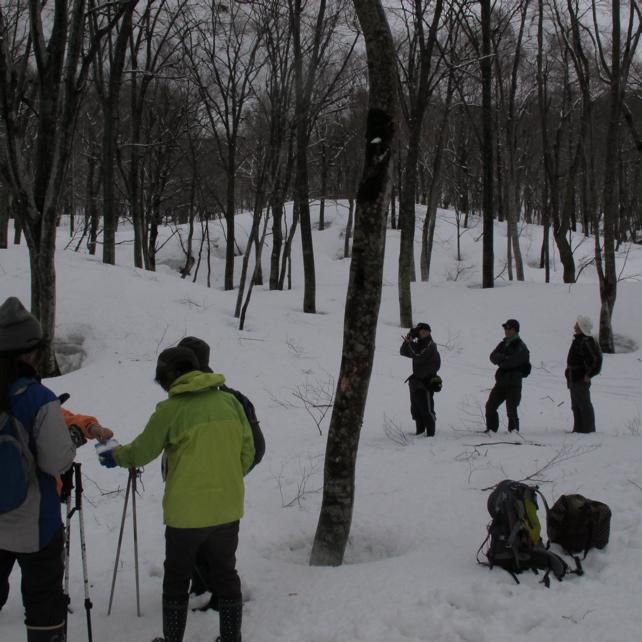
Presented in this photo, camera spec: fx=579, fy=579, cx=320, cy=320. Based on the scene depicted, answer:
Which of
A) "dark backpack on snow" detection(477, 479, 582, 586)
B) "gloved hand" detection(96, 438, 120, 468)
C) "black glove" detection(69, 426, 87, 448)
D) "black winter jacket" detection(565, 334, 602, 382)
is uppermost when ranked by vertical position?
"black glove" detection(69, 426, 87, 448)

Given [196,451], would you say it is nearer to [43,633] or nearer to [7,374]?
[7,374]

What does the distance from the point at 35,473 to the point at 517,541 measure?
287 cm

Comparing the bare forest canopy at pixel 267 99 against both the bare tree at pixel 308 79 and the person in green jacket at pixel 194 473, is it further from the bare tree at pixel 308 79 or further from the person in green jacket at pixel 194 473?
the person in green jacket at pixel 194 473

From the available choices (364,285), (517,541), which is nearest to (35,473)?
(364,285)

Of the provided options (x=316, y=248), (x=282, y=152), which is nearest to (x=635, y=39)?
(x=282, y=152)

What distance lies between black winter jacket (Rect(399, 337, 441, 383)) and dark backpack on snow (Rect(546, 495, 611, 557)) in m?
3.65

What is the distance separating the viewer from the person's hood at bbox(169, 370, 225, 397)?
287 centimetres

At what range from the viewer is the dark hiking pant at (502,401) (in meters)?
7.80

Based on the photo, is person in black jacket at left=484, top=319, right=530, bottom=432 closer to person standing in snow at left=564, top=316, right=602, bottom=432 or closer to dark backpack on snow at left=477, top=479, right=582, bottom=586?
person standing in snow at left=564, top=316, right=602, bottom=432

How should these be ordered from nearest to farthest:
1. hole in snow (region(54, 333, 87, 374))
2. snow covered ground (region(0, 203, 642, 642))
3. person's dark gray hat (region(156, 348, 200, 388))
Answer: person's dark gray hat (region(156, 348, 200, 388)) < snow covered ground (region(0, 203, 642, 642)) < hole in snow (region(54, 333, 87, 374))

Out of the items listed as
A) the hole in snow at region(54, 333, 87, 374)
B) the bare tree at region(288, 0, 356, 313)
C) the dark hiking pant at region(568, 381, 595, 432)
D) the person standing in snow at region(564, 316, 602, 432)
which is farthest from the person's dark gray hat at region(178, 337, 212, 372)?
the bare tree at region(288, 0, 356, 313)

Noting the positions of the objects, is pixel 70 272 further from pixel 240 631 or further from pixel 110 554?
pixel 240 631

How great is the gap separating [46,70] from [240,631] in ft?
26.9

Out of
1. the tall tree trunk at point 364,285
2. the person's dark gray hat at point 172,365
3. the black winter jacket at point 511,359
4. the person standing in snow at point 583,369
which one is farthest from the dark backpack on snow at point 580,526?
the person standing in snow at point 583,369
